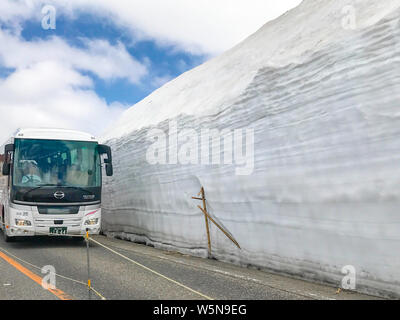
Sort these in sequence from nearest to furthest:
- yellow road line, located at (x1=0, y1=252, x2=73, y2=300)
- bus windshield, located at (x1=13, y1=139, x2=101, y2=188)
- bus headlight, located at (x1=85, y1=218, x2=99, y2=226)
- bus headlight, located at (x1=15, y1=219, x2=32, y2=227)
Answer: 1. yellow road line, located at (x1=0, y1=252, x2=73, y2=300)
2. bus headlight, located at (x1=15, y1=219, x2=32, y2=227)
3. bus windshield, located at (x1=13, y1=139, x2=101, y2=188)
4. bus headlight, located at (x1=85, y1=218, x2=99, y2=226)

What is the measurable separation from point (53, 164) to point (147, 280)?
4.87 metres

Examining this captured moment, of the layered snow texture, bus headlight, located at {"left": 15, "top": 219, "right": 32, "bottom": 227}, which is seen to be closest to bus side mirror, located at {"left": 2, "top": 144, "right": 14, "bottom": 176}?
bus headlight, located at {"left": 15, "top": 219, "right": 32, "bottom": 227}

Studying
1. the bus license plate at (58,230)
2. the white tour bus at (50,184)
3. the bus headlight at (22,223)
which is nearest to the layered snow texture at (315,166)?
the white tour bus at (50,184)

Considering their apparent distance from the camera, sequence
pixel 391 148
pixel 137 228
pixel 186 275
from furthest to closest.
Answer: pixel 137 228
pixel 186 275
pixel 391 148

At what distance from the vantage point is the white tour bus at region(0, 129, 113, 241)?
31.7ft

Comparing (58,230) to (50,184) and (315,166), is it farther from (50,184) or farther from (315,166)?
(315,166)

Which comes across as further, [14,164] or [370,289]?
[14,164]

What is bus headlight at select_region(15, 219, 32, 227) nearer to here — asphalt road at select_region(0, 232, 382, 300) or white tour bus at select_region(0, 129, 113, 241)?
white tour bus at select_region(0, 129, 113, 241)

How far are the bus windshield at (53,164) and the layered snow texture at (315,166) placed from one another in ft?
6.52

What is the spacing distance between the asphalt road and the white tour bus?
0.98 metres

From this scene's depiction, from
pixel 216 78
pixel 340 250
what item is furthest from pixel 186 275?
pixel 216 78
